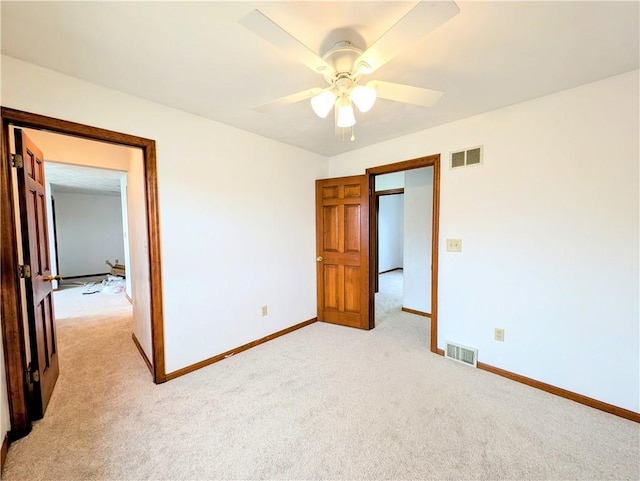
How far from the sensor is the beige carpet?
1.42 metres

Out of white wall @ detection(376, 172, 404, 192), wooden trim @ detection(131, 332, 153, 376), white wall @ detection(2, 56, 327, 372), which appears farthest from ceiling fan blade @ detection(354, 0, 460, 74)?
white wall @ detection(376, 172, 404, 192)

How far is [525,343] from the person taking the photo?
2.18m

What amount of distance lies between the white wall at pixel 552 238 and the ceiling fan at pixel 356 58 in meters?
1.28

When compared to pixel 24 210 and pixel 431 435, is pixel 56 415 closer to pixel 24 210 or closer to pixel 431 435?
pixel 24 210

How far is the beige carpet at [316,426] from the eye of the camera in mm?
1425

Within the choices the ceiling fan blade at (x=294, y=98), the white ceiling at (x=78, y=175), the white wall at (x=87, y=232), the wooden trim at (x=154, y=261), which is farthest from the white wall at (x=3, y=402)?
the white wall at (x=87, y=232)

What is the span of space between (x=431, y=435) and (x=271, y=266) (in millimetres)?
2123

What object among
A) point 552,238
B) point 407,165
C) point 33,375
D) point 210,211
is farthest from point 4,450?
point 552,238

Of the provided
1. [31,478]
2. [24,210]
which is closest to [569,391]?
[31,478]

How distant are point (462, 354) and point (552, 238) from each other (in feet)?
→ 4.23

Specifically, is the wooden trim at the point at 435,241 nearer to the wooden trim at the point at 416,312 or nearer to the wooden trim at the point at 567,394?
the wooden trim at the point at 567,394

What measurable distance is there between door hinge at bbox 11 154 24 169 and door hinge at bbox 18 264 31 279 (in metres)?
0.65

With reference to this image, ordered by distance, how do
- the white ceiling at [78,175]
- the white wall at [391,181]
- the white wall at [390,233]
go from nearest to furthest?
1. the white ceiling at [78,175]
2. the white wall at [391,181]
3. the white wall at [390,233]

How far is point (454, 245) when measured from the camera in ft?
8.38
